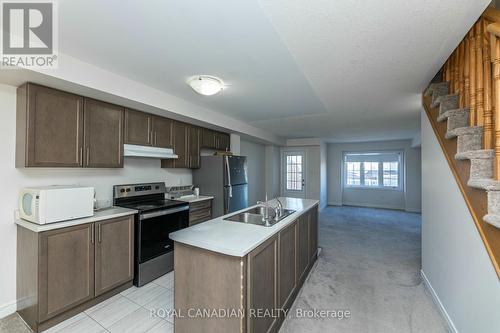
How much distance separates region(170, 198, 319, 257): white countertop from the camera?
1448 millimetres

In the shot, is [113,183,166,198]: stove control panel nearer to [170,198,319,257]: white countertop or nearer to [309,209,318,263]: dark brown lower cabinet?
[170,198,319,257]: white countertop

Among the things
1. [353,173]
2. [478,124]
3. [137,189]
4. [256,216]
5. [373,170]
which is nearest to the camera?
[478,124]

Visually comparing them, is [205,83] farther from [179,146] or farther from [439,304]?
[439,304]

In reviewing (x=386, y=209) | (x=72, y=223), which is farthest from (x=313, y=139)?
(x=72, y=223)

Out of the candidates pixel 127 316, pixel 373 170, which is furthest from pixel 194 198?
pixel 373 170

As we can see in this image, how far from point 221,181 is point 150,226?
140 cm

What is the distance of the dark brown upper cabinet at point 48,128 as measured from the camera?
198 cm

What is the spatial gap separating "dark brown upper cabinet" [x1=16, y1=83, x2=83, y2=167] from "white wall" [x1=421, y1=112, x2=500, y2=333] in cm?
353

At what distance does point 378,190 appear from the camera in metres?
7.56

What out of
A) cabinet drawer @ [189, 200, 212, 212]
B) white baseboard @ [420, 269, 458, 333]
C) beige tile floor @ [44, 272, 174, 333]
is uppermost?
cabinet drawer @ [189, 200, 212, 212]

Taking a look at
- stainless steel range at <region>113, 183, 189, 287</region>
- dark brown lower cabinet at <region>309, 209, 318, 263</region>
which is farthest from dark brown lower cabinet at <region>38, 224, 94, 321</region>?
dark brown lower cabinet at <region>309, 209, 318, 263</region>

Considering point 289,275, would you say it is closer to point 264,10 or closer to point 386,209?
point 264,10

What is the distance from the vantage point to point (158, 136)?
3.15 metres

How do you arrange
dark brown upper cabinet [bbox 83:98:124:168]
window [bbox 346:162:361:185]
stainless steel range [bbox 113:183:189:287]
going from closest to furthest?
dark brown upper cabinet [bbox 83:98:124:168]
stainless steel range [bbox 113:183:189:287]
window [bbox 346:162:361:185]
